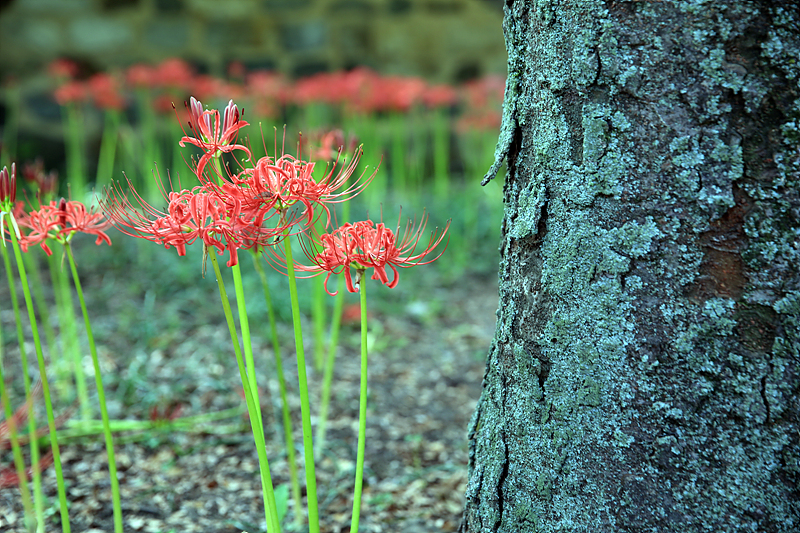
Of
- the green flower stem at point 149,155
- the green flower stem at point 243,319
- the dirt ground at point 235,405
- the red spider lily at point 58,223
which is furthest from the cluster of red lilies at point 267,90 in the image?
the green flower stem at point 243,319

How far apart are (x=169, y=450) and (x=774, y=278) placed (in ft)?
6.30

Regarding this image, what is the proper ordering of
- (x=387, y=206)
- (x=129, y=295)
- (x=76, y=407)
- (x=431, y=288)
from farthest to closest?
1. (x=387, y=206)
2. (x=431, y=288)
3. (x=129, y=295)
4. (x=76, y=407)

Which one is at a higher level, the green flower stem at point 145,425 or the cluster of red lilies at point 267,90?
the cluster of red lilies at point 267,90

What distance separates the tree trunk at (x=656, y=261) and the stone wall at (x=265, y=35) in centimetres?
527

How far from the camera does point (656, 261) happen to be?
973mm

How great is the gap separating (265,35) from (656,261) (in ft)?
18.6

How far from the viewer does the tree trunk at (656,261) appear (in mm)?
907

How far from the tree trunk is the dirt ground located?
31.9 inches

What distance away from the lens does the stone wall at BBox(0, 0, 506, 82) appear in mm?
5293

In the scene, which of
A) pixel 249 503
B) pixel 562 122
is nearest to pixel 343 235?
pixel 562 122

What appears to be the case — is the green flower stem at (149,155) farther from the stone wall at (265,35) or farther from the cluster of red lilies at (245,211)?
the cluster of red lilies at (245,211)

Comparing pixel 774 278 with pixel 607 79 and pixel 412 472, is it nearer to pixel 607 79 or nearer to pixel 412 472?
pixel 607 79

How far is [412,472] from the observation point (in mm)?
2111

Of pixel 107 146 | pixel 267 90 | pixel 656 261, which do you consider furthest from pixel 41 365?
pixel 107 146
